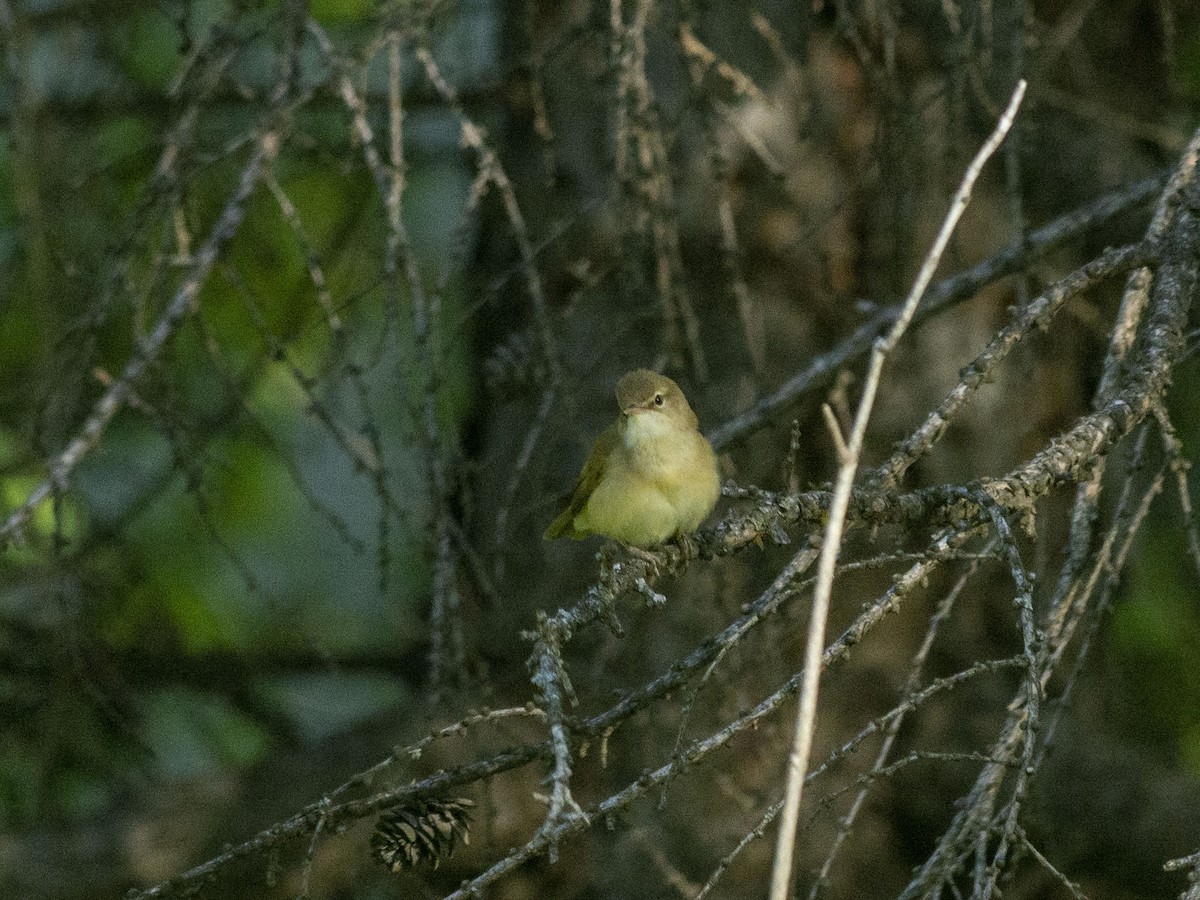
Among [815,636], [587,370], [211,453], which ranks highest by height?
[211,453]

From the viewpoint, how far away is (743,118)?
5047mm

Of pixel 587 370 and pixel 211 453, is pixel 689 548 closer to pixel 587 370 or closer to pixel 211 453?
pixel 587 370

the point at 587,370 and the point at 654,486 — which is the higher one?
the point at 587,370

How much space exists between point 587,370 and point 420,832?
4.97 ft

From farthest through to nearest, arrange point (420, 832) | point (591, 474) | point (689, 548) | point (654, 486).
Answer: point (591, 474) < point (654, 486) < point (689, 548) < point (420, 832)

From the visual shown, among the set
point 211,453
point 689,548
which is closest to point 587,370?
point 689,548

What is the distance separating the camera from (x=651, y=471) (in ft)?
11.4

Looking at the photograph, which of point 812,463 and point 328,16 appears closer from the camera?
point 812,463

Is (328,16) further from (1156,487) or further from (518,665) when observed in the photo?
(1156,487)

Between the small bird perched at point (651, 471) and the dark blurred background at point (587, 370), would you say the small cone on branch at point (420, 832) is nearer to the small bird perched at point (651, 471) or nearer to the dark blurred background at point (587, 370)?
the dark blurred background at point (587, 370)

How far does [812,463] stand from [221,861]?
131 inches

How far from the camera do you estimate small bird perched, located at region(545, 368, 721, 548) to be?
3459 millimetres

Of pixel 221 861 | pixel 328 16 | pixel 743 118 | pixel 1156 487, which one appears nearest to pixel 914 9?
pixel 743 118

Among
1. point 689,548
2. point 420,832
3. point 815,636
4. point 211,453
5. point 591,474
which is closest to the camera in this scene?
point 815,636
